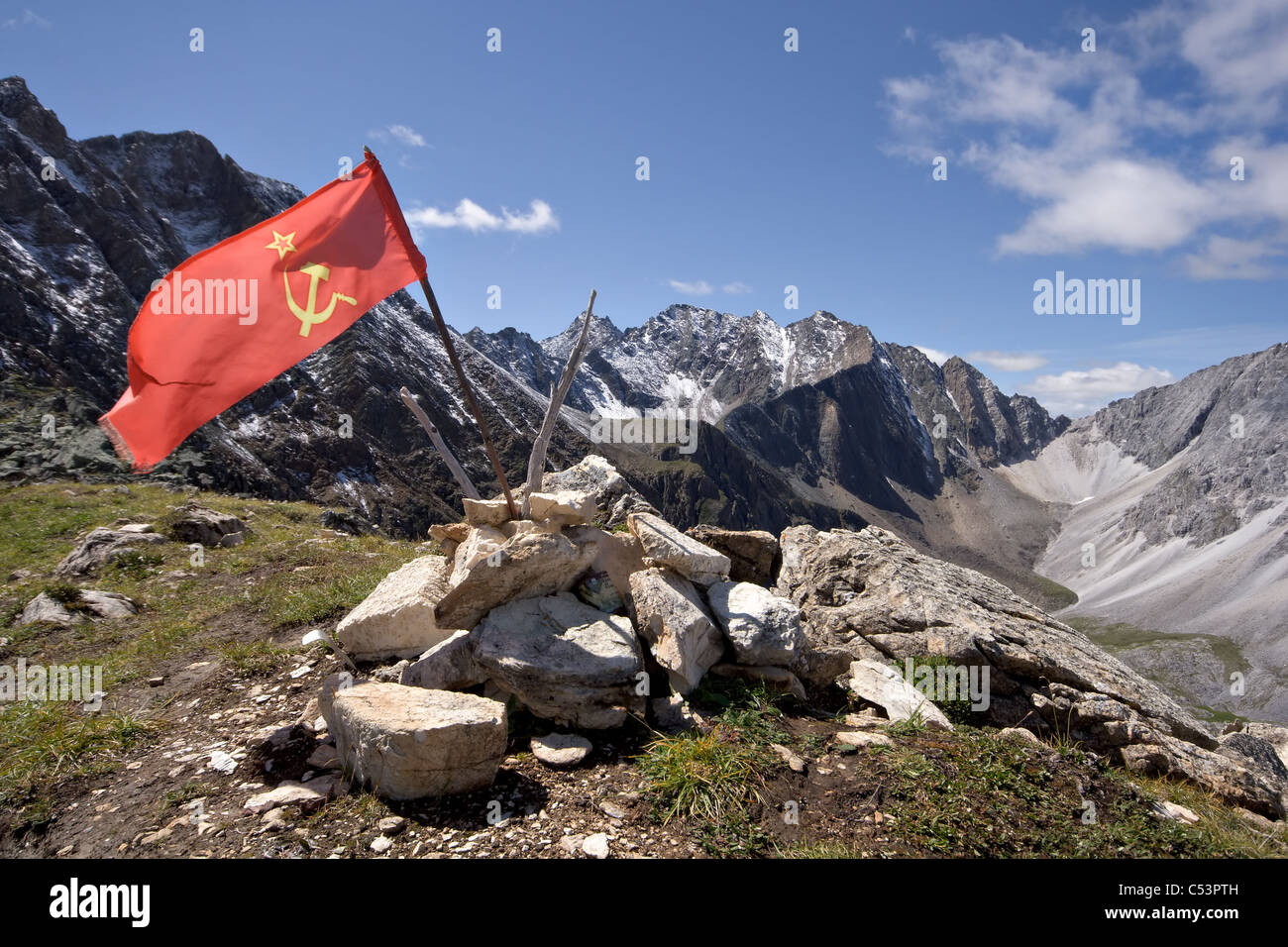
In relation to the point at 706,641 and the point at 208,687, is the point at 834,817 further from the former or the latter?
the point at 208,687

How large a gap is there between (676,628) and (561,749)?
245cm

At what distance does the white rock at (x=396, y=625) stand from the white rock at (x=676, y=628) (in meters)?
3.14

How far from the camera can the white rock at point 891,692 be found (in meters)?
9.50

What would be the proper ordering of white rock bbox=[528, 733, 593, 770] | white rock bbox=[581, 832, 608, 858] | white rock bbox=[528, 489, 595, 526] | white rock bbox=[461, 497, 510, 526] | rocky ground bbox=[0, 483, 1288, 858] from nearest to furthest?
1. white rock bbox=[581, 832, 608, 858]
2. rocky ground bbox=[0, 483, 1288, 858]
3. white rock bbox=[528, 733, 593, 770]
4. white rock bbox=[528, 489, 595, 526]
5. white rock bbox=[461, 497, 510, 526]

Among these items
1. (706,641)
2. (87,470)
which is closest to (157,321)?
(706,641)

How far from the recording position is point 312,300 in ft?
28.9

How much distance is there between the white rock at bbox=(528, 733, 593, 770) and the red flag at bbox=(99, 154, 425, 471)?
6.10m

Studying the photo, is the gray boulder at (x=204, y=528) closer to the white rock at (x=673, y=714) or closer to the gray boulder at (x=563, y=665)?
the gray boulder at (x=563, y=665)

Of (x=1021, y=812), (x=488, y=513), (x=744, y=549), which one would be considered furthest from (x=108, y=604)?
(x=1021, y=812)

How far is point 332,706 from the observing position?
762 centimetres

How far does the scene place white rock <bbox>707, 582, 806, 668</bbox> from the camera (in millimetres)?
9859

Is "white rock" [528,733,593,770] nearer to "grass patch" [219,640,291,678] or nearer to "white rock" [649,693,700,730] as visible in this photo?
"white rock" [649,693,700,730]

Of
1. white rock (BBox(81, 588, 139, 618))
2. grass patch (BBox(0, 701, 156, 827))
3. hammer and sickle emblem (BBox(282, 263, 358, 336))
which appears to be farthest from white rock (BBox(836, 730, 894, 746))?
white rock (BBox(81, 588, 139, 618))
